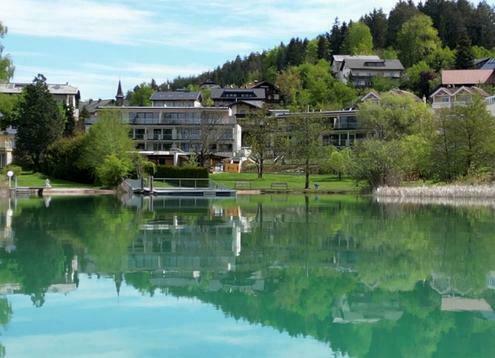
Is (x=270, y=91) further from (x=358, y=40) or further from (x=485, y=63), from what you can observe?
(x=485, y=63)

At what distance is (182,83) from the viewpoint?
182m

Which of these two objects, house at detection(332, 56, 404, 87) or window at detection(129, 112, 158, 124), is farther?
house at detection(332, 56, 404, 87)

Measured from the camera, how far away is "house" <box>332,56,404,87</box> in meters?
116

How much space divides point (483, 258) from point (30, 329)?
1102cm

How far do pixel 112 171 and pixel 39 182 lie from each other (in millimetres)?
7277

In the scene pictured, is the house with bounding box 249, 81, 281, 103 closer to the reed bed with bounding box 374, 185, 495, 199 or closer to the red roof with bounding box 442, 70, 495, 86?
the red roof with bounding box 442, 70, 495, 86

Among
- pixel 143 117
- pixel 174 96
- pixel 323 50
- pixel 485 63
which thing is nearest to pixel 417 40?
pixel 485 63

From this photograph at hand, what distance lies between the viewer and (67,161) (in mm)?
57500

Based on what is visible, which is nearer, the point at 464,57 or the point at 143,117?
the point at 143,117

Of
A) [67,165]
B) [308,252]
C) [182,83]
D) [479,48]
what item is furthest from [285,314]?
[182,83]

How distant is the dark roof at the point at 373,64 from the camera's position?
382 feet

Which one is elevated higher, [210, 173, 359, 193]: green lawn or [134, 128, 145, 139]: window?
[134, 128, 145, 139]: window

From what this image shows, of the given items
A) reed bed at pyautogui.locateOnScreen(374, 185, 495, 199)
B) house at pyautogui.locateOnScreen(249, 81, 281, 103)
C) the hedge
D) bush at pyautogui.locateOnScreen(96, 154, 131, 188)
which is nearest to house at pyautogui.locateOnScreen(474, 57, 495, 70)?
house at pyautogui.locateOnScreen(249, 81, 281, 103)

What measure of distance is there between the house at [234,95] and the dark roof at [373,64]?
17.4 m
